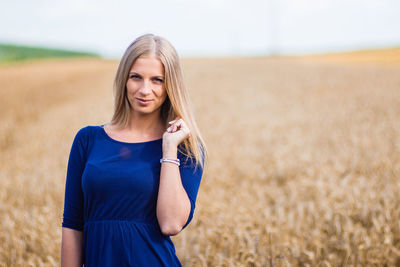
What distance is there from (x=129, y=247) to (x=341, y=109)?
11.5m

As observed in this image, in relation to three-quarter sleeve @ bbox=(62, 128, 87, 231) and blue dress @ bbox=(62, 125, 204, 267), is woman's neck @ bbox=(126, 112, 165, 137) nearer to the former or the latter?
blue dress @ bbox=(62, 125, 204, 267)

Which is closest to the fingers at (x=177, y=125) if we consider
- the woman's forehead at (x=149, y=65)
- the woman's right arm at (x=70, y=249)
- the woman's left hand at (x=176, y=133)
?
the woman's left hand at (x=176, y=133)

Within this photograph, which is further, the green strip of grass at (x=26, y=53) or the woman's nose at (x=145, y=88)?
the green strip of grass at (x=26, y=53)

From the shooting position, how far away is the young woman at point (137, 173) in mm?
1733

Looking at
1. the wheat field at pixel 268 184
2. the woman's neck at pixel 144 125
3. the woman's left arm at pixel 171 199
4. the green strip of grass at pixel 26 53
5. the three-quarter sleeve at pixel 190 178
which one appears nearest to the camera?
the woman's left arm at pixel 171 199

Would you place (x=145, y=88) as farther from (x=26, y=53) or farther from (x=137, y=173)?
(x=26, y=53)

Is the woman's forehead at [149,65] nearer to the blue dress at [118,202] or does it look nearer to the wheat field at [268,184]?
the blue dress at [118,202]

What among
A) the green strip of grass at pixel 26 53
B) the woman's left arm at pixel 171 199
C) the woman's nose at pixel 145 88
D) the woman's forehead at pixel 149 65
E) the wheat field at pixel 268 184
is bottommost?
the wheat field at pixel 268 184

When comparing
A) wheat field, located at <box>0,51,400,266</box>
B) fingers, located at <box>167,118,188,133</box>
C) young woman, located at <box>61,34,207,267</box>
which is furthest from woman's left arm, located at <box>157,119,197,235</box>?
wheat field, located at <box>0,51,400,266</box>

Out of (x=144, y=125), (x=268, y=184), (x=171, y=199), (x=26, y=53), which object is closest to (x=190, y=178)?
(x=171, y=199)

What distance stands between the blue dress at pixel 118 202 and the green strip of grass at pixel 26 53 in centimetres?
5315

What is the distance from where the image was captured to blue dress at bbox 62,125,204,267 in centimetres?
174

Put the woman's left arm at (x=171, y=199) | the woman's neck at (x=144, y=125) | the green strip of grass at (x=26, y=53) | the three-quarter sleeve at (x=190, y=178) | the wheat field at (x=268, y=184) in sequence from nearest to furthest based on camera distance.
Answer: the woman's left arm at (x=171, y=199) < the three-quarter sleeve at (x=190, y=178) < the woman's neck at (x=144, y=125) < the wheat field at (x=268, y=184) < the green strip of grass at (x=26, y=53)

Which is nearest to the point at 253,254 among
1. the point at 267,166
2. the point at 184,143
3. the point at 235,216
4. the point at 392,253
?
the point at 235,216
